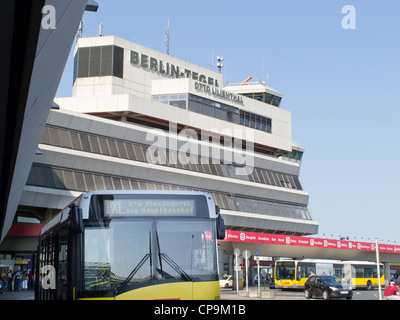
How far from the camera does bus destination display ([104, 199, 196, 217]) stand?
11219 millimetres

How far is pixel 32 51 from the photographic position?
7.45 metres

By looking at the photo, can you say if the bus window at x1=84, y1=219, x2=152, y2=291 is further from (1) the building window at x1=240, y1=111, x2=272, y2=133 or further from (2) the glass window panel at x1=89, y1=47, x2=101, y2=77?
(1) the building window at x1=240, y1=111, x2=272, y2=133

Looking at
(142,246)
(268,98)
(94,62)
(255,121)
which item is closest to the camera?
(142,246)

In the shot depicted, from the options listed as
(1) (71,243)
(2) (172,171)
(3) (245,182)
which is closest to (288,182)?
(3) (245,182)

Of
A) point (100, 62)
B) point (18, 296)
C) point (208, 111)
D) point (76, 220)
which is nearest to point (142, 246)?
point (76, 220)

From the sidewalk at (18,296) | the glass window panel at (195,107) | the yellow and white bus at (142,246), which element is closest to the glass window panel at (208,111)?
the glass window panel at (195,107)

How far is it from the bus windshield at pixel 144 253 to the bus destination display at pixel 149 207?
0.18 m

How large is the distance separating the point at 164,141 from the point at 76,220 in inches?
1677

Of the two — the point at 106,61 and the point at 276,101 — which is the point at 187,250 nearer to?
the point at 106,61

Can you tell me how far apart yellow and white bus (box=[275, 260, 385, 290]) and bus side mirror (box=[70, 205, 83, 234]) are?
136ft

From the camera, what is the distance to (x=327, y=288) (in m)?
33.1

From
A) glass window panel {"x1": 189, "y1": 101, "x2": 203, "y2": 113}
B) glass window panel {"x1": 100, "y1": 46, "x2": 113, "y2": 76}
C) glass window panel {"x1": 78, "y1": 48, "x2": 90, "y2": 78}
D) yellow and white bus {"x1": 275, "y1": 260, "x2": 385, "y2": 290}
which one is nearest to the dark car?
→ yellow and white bus {"x1": 275, "y1": 260, "x2": 385, "y2": 290}
